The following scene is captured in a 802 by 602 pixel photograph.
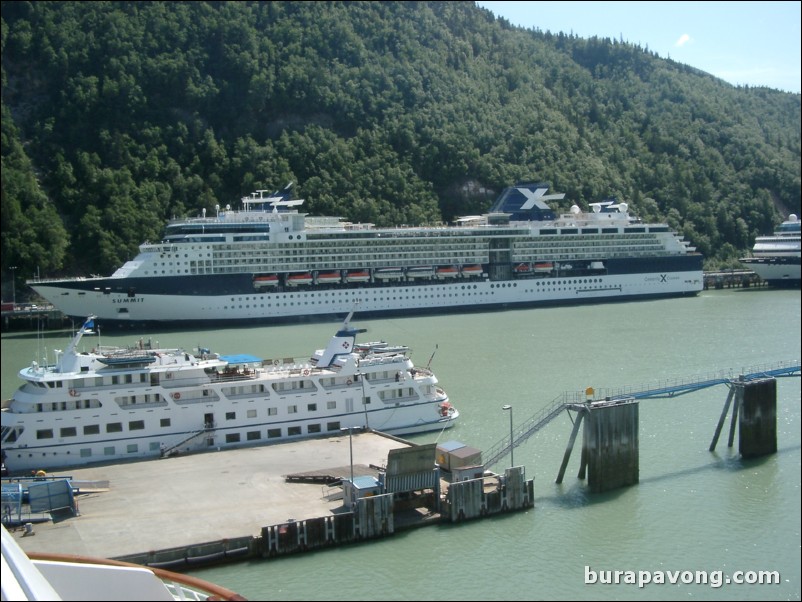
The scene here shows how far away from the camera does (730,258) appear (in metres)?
78.0

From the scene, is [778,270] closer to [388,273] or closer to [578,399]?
[388,273]

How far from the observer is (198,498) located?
1521 centimetres

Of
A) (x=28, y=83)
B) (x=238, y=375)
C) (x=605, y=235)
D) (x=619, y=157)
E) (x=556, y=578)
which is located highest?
(x=28, y=83)

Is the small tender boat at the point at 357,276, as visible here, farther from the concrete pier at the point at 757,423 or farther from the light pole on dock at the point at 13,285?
the concrete pier at the point at 757,423

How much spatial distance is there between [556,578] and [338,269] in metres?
40.1

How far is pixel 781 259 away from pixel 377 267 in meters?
35.1

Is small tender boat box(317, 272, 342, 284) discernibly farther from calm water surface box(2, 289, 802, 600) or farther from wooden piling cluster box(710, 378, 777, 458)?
wooden piling cluster box(710, 378, 777, 458)

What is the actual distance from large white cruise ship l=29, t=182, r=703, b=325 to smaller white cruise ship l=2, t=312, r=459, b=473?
1017 inches

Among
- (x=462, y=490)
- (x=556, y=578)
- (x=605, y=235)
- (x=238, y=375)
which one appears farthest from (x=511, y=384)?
(x=605, y=235)

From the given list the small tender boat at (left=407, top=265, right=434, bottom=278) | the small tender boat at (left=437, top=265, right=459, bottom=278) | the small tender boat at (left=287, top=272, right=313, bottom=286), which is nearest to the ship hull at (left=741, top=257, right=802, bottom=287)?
the small tender boat at (left=437, top=265, right=459, bottom=278)

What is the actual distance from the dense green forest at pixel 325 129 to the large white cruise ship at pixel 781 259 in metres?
6.17

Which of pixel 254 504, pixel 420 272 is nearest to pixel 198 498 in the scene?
pixel 254 504

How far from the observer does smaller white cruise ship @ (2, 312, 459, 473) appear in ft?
57.5

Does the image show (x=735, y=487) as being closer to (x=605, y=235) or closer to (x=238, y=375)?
(x=238, y=375)
